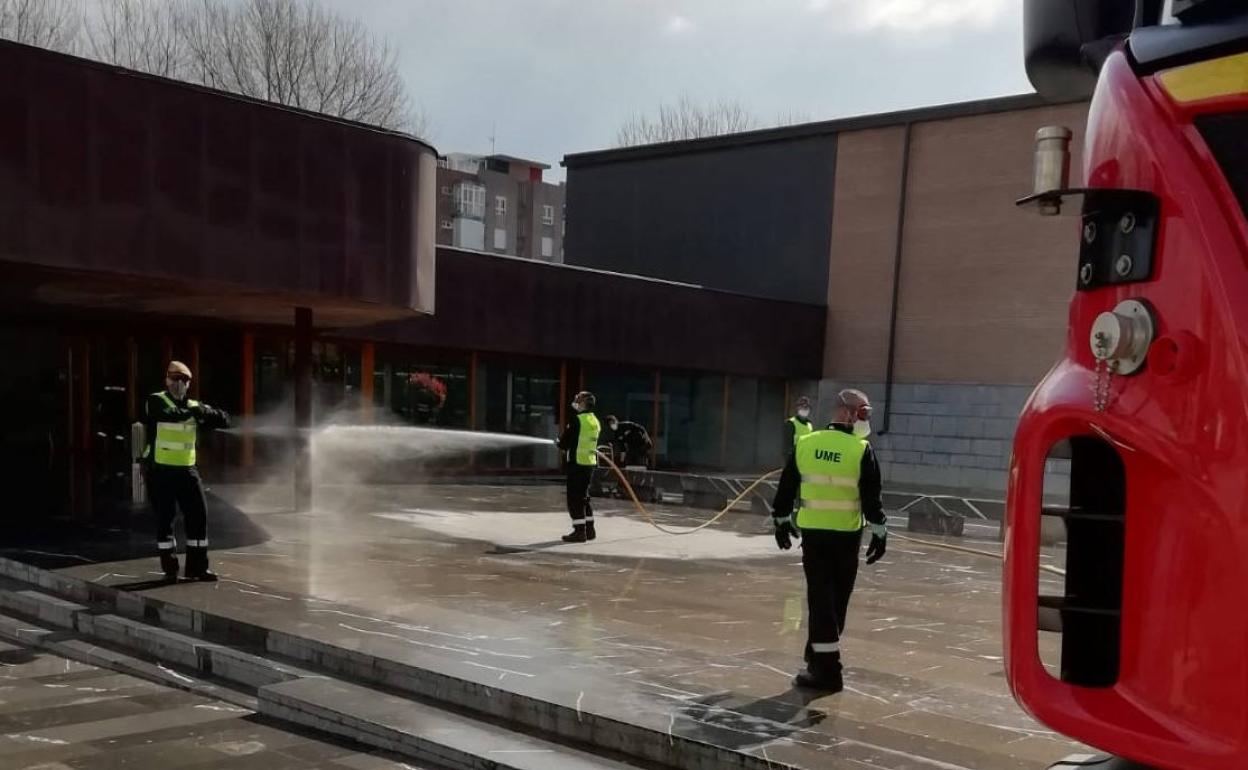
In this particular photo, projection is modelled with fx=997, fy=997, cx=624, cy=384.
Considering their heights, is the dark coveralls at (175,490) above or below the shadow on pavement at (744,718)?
above

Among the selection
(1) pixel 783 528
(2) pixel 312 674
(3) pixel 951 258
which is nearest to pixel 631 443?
(3) pixel 951 258

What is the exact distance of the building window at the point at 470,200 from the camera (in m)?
70.0

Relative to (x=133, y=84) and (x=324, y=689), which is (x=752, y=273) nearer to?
(x=133, y=84)

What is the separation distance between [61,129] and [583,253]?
23285mm

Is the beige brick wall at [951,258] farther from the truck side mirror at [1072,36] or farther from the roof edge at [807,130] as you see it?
the truck side mirror at [1072,36]

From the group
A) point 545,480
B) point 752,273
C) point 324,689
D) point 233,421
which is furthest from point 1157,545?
point 752,273

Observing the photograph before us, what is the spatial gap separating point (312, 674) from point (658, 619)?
280cm

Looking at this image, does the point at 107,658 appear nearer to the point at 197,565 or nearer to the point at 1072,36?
the point at 197,565

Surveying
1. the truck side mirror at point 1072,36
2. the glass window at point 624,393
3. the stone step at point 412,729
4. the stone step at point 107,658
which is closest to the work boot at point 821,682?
the stone step at point 412,729

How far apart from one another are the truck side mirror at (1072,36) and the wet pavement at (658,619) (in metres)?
3.42

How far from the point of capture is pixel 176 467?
28.5ft

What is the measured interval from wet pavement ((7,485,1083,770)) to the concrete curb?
13 centimetres

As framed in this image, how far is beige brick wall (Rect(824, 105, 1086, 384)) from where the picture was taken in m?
23.7

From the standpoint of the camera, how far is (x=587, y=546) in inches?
476
